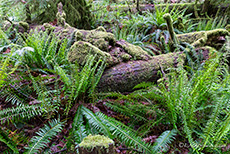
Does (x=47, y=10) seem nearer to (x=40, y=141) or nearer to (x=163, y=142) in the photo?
(x=40, y=141)

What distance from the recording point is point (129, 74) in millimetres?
2322

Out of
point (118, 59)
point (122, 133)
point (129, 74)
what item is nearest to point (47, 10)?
point (118, 59)

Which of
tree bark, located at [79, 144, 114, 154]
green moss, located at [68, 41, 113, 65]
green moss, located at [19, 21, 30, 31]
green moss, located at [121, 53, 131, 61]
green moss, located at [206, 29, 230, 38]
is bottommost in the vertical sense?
tree bark, located at [79, 144, 114, 154]

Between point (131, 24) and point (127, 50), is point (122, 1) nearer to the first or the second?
point (131, 24)

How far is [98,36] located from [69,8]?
222 cm

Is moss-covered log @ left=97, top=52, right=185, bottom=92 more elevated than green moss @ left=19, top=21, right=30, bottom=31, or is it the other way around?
green moss @ left=19, top=21, right=30, bottom=31

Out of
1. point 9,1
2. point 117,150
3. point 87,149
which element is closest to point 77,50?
point 117,150

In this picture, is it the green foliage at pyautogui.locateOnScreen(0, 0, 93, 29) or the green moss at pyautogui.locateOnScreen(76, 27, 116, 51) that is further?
the green foliage at pyautogui.locateOnScreen(0, 0, 93, 29)

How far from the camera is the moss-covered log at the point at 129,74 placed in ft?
7.27

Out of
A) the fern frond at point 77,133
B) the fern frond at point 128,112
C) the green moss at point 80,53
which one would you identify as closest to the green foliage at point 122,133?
the fern frond at point 77,133

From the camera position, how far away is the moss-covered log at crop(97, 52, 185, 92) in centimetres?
222

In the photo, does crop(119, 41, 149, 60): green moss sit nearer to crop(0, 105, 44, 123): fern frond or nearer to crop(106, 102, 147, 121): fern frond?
crop(106, 102, 147, 121): fern frond

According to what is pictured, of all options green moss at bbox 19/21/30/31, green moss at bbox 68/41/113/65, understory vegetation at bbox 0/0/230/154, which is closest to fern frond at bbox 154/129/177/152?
understory vegetation at bbox 0/0/230/154

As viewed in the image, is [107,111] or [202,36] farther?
[202,36]
